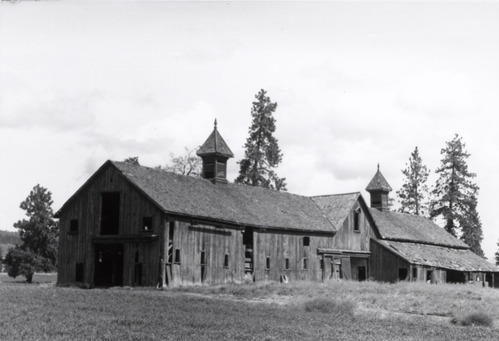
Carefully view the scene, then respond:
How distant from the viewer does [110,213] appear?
40094 millimetres

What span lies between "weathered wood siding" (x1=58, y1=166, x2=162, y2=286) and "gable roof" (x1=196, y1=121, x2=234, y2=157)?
33.8 ft

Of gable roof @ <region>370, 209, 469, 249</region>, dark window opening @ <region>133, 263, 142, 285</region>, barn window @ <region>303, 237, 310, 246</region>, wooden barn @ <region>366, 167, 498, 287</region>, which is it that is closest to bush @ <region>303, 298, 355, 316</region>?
dark window opening @ <region>133, 263, 142, 285</region>

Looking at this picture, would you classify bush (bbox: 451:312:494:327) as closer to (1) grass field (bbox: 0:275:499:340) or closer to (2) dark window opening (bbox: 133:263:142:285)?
(1) grass field (bbox: 0:275:499:340)

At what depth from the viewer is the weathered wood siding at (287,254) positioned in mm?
43125

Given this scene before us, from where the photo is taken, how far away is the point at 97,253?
3881 cm

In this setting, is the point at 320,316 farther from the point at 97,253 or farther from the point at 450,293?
the point at 97,253

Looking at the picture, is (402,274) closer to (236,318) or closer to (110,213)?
(110,213)

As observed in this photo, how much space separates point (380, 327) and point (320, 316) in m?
3.39

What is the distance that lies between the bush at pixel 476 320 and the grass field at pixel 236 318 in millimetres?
217

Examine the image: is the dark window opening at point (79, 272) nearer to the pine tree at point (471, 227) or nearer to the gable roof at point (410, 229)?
the gable roof at point (410, 229)

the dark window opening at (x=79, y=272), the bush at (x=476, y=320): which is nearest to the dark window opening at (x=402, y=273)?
the dark window opening at (x=79, y=272)

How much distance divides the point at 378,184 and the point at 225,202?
25.1 m

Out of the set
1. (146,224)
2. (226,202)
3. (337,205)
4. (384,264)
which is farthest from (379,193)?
(146,224)

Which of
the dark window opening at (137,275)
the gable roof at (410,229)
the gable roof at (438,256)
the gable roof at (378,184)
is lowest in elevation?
the dark window opening at (137,275)
